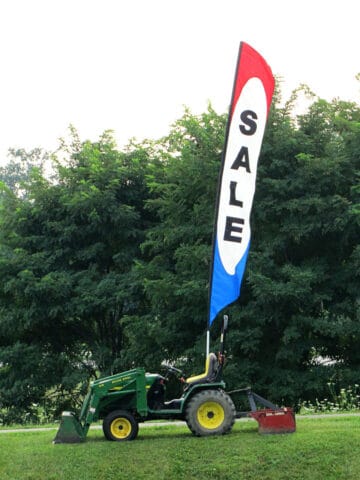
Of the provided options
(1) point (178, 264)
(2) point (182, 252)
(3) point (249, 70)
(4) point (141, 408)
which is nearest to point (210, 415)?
(4) point (141, 408)

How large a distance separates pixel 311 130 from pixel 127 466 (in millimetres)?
12452

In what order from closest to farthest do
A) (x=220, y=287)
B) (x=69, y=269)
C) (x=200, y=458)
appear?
1. (x=200, y=458)
2. (x=220, y=287)
3. (x=69, y=269)

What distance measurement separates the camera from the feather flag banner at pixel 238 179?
10094 mm

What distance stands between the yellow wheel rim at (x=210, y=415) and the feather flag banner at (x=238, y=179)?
1307 mm

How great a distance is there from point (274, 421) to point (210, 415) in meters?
0.82

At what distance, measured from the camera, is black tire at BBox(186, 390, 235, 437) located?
9.01 m

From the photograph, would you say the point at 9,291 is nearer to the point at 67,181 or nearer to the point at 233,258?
the point at 67,181

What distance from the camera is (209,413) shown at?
9102 mm

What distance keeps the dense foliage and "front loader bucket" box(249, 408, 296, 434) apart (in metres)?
6.59

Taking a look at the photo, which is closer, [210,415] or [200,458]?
[200,458]

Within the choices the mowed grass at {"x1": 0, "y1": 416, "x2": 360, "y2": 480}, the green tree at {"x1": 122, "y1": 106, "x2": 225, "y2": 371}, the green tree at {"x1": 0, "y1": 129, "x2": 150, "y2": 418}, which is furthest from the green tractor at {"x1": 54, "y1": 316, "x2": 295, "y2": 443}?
the green tree at {"x1": 0, "y1": 129, "x2": 150, "y2": 418}

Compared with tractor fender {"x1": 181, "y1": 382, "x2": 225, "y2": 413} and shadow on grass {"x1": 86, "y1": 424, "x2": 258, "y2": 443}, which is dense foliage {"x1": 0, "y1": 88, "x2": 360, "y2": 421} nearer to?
shadow on grass {"x1": 86, "y1": 424, "x2": 258, "y2": 443}

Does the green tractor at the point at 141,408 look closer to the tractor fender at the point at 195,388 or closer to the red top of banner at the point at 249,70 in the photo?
the tractor fender at the point at 195,388

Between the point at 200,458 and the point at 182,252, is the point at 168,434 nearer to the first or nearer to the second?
the point at 200,458
